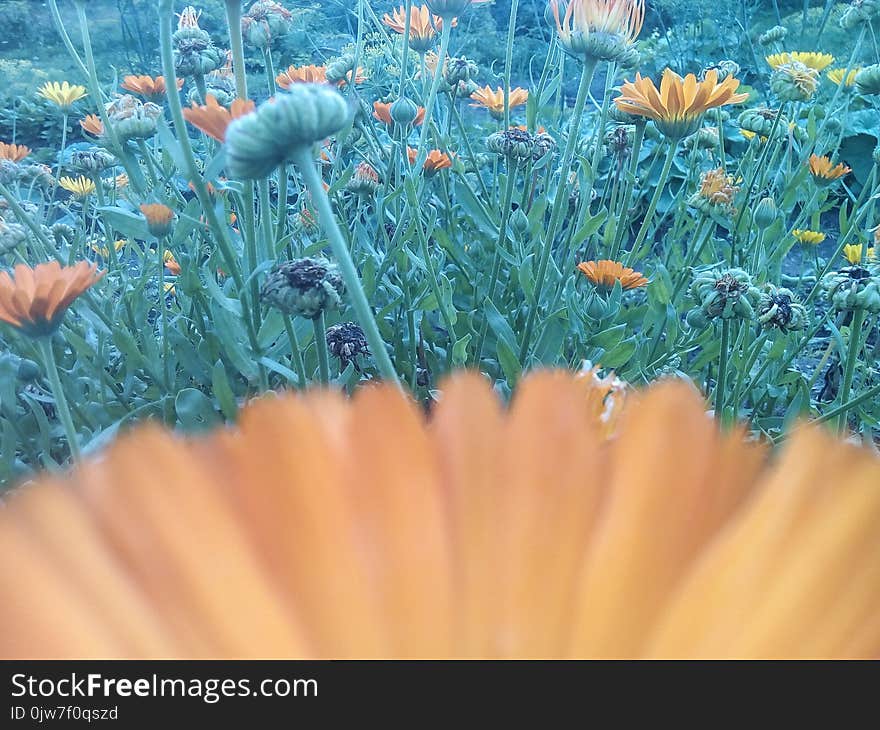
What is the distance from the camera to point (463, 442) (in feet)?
0.33

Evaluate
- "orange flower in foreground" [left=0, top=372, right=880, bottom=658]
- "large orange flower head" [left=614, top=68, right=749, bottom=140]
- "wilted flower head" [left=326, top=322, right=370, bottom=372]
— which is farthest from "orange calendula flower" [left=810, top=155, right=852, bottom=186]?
"orange flower in foreground" [left=0, top=372, right=880, bottom=658]

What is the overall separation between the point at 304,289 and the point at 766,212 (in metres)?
0.85

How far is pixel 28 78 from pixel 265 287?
2822mm

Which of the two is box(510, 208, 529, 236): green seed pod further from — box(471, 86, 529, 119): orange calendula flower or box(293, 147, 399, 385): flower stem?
box(293, 147, 399, 385): flower stem

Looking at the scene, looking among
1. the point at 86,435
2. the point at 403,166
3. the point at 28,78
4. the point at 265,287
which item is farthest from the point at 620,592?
the point at 28,78

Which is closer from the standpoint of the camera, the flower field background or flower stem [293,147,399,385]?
flower stem [293,147,399,385]

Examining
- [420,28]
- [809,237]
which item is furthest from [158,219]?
[809,237]

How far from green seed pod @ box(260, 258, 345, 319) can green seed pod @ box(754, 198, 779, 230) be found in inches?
32.0

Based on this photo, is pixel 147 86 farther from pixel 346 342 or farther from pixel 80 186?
pixel 346 342

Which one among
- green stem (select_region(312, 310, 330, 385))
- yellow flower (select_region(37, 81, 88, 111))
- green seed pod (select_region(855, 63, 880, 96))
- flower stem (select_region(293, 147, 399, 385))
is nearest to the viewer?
flower stem (select_region(293, 147, 399, 385))

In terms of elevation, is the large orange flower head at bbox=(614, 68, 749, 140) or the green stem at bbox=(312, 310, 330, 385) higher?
the large orange flower head at bbox=(614, 68, 749, 140)

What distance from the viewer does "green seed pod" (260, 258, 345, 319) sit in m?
0.51
